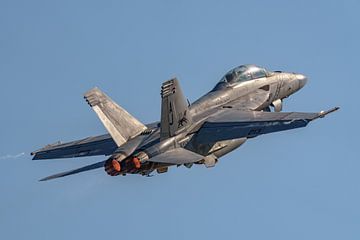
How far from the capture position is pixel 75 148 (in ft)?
155

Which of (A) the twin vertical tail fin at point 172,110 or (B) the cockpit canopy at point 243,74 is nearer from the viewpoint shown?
(A) the twin vertical tail fin at point 172,110

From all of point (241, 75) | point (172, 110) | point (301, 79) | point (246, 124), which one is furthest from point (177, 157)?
point (301, 79)

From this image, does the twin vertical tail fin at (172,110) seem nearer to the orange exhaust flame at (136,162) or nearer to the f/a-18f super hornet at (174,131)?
the f/a-18f super hornet at (174,131)

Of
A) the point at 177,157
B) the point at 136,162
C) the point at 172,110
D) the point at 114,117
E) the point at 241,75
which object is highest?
the point at 114,117

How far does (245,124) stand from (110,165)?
6.34 meters

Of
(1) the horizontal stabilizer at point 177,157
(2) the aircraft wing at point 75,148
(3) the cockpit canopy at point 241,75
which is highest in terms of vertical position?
(3) the cockpit canopy at point 241,75

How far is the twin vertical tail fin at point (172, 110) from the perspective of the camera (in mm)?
42531

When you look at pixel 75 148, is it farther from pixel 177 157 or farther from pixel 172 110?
pixel 177 157

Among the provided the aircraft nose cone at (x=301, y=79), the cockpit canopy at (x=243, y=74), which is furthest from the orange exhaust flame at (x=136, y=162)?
the aircraft nose cone at (x=301, y=79)

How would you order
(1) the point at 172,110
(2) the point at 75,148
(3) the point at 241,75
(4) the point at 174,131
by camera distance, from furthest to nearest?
1. (3) the point at 241,75
2. (2) the point at 75,148
3. (4) the point at 174,131
4. (1) the point at 172,110

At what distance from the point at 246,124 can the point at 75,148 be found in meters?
8.25

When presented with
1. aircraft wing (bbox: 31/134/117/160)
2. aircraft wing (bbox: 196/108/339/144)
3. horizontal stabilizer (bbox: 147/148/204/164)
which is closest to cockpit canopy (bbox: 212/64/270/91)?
aircraft wing (bbox: 196/108/339/144)

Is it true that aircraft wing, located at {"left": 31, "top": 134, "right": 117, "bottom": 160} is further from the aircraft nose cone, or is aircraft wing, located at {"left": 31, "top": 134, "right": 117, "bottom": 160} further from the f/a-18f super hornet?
the aircraft nose cone

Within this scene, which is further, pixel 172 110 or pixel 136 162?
pixel 172 110
